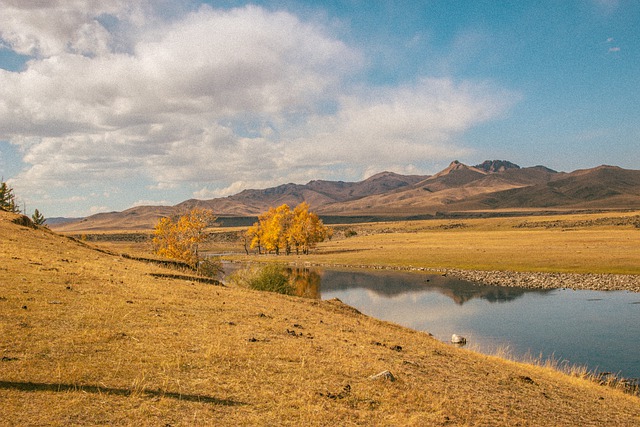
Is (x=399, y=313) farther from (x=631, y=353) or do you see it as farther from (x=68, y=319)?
(x=68, y=319)

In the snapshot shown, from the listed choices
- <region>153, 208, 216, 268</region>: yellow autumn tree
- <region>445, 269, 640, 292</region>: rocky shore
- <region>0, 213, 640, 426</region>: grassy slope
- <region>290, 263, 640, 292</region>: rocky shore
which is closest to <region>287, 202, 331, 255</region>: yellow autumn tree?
<region>290, 263, 640, 292</region>: rocky shore

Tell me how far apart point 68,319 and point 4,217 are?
29370 millimetres

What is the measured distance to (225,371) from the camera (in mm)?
12477

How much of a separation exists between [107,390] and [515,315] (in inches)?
1704

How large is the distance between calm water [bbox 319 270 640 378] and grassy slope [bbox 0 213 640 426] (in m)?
15.1

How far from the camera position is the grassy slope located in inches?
394

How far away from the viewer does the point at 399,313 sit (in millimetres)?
47344

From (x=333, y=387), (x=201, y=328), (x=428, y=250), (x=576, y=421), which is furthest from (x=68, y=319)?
(x=428, y=250)

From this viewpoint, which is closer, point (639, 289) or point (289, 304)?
point (289, 304)

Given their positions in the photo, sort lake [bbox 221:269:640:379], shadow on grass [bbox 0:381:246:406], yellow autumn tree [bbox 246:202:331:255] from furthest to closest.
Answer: yellow autumn tree [bbox 246:202:331:255], lake [bbox 221:269:640:379], shadow on grass [bbox 0:381:246:406]

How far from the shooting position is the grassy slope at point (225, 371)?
32.8 ft

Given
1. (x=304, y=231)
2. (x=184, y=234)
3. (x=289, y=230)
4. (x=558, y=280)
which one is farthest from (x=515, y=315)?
(x=289, y=230)

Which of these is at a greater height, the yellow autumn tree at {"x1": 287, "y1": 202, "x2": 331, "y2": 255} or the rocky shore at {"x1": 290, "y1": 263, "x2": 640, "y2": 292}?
the yellow autumn tree at {"x1": 287, "y1": 202, "x2": 331, "y2": 255}

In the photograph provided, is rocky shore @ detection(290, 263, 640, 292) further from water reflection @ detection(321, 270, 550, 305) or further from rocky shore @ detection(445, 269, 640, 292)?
water reflection @ detection(321, 270, 550, 305)
